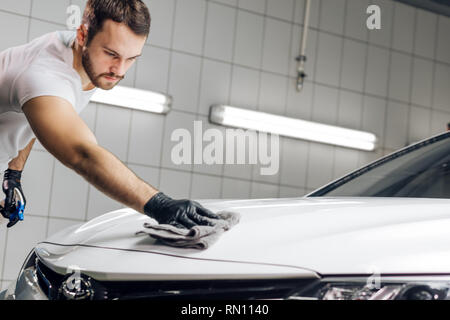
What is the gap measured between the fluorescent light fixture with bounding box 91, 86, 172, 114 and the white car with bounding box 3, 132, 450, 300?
2532mm

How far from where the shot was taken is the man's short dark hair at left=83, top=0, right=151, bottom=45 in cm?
279

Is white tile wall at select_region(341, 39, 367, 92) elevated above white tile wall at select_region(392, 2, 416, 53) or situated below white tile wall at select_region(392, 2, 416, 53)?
below

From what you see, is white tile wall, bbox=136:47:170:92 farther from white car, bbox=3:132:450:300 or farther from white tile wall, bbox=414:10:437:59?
white car, bbox=3:132:450:300

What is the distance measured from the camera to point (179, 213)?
1046 millimetres

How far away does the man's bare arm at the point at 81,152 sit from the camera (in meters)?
1.28

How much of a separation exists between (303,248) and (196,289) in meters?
0.15

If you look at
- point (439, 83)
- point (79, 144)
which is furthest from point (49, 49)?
point (439, 83)

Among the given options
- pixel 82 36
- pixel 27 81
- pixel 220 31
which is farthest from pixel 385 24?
pixel 27 81

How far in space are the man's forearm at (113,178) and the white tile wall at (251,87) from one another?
2.01 m

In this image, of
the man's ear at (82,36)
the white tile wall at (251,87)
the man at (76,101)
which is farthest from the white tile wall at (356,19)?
the man's ear at (82,36)

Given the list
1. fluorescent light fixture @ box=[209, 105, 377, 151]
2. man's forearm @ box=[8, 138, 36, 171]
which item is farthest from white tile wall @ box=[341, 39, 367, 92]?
man's forearm @ box=[8, 138, 36, 171]

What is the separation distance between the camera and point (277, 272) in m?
0.75

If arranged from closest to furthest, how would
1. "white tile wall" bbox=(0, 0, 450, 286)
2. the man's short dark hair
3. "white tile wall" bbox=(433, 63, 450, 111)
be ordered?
the man's short dark hair → "white tile wall" bbox=(0, 0, 450, 286) → "white tile wall" bbox=(433, 63, 450, 111)
